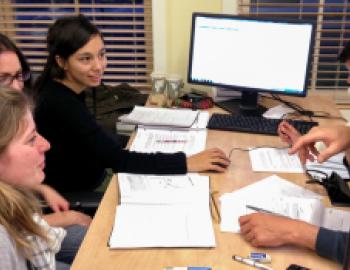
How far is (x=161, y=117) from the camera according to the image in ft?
6.64

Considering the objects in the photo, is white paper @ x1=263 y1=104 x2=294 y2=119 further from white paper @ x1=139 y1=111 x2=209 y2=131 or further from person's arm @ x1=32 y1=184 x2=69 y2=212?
person's arm @ x1=32 y1=184 x2=69 y2=212

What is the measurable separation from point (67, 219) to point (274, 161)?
2.48 feet

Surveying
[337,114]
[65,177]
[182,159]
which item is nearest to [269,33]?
[337,114]

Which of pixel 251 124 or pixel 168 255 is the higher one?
pixel 251 124

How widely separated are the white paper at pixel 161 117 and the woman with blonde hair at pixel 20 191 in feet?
2.77

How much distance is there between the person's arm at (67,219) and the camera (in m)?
1.53

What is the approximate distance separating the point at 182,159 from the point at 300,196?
16.5 inches

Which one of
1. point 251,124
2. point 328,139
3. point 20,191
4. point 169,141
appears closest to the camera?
point 20,191

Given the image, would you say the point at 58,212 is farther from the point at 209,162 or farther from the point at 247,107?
the point at 247,107

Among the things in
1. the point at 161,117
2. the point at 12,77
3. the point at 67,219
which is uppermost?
the point at 12,77

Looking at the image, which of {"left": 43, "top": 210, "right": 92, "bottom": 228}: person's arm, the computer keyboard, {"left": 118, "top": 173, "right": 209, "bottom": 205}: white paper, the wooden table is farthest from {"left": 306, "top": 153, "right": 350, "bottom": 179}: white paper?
{"left": 43, "top": 210, "right": 92, "bottom": 228}: person's arm

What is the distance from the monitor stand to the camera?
214 cm

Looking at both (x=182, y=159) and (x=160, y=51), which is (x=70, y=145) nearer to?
(x=182, y=159)

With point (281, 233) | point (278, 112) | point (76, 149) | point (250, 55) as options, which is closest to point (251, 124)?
point (278, 112)
